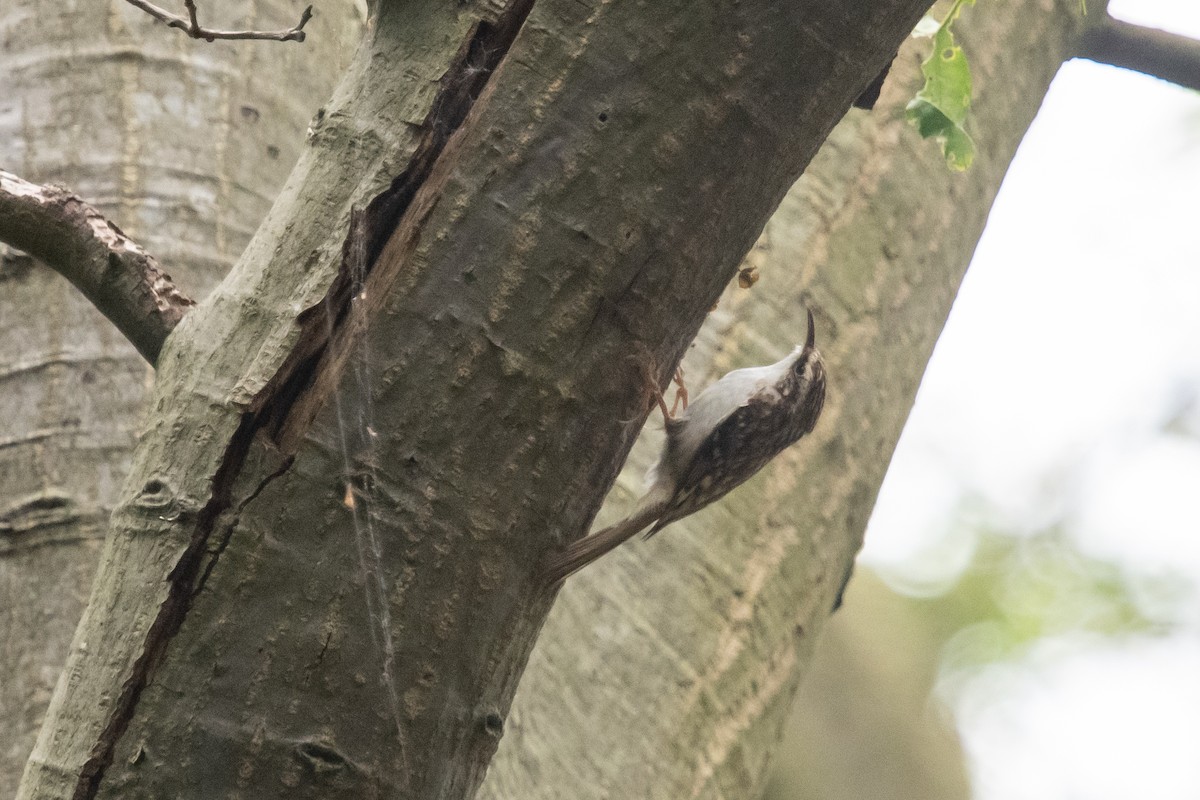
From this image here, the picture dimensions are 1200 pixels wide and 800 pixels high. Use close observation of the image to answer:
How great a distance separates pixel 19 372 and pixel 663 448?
112cm

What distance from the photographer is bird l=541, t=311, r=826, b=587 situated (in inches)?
76.9

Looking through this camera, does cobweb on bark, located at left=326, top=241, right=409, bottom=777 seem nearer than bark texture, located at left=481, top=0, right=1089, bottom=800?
Yes

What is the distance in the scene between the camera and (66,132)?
5.54 feet

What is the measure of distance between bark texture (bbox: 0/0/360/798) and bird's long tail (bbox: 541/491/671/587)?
671mm

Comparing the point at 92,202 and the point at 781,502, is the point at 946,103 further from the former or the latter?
the point at 92,202

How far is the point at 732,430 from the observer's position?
2299 millimetres

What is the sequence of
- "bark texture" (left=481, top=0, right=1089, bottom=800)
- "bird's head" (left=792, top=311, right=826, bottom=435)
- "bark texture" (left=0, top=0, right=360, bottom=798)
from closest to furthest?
1. "bark texture" (left=0, top=0, right=360, bottom=798)
2. "bark texture" (left=481, top=0, right=1089, bottom=800)
3. "bird's head" (left=792, top=311, right=826, bottom=435)

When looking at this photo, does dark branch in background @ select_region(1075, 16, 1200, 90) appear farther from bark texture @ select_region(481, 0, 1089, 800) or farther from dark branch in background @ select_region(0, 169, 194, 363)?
dark branch in background @ select_region(0, 169, 194, 363)

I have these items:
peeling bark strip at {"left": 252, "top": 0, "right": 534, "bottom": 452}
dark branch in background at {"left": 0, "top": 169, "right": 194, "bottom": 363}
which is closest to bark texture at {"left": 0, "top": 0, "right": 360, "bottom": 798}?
dark branch in background at {"left": 0, "top": 169, "right": 194, "bottom": 363}

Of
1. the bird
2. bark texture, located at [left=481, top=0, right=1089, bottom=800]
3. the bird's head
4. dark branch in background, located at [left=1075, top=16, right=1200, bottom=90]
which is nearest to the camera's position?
bark texture, located at [left=481, top=0, right=1089, bottom=800]

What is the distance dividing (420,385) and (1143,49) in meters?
2.37

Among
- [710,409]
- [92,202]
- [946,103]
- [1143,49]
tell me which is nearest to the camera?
[92,202]

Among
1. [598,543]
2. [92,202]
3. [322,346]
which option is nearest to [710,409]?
[598,543]

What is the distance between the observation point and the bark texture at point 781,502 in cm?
182
